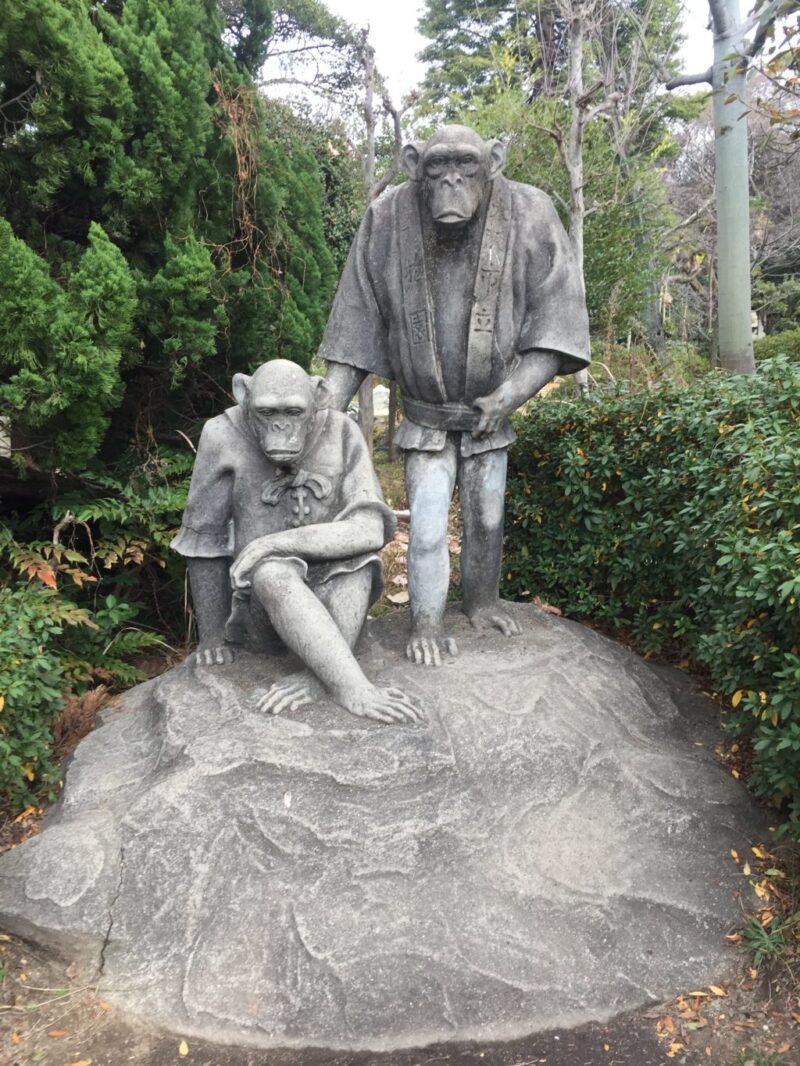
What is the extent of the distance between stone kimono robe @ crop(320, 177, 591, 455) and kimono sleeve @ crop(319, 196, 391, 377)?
1cm

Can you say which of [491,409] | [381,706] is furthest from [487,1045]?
[491,409]

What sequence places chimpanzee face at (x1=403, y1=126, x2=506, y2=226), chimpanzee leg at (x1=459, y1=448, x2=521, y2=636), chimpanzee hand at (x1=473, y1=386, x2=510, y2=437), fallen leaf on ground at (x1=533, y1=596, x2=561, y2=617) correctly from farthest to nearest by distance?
1. fallen leaf on ground at (x1=533, y1=596, x2=561, y2=617)
2. chimpanzee leg at (x1=459, y1=448, x2=521, y2=636)
3. chimpanzee hand at (x1=473, y1=386, x2=510, y2=437)
4. chimpanzee face at (x1=403, y1=126, x2=506, y2=226)

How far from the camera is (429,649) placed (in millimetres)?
3455

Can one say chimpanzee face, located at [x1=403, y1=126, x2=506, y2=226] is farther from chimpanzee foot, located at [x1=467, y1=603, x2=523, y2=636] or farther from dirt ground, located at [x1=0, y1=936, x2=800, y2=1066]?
dirt ground, located at [x1=0, y1=936, x2=800, y2=1066]

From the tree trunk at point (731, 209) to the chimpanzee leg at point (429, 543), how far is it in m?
4.09

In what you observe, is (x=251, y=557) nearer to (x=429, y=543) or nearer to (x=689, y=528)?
(x=429, y=543)

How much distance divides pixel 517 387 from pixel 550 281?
445mm

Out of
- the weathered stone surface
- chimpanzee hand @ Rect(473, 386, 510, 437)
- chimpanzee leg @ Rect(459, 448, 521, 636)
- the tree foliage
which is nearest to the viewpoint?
the weathered stone surface

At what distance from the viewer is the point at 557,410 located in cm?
486

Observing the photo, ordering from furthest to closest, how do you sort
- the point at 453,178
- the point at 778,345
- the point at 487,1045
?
the point at 778,345 < the point at 453,178 < the point at 487,1045

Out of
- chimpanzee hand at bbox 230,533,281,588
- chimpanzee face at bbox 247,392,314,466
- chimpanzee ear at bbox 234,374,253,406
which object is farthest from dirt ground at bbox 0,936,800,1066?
chimpanzee ear at bbox 234,374,253,406

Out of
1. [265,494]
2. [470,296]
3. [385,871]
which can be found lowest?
[385,871]

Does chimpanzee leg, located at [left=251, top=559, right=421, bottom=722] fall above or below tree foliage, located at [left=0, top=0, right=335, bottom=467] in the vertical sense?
below

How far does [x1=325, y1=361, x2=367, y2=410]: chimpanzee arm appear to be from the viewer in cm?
363
